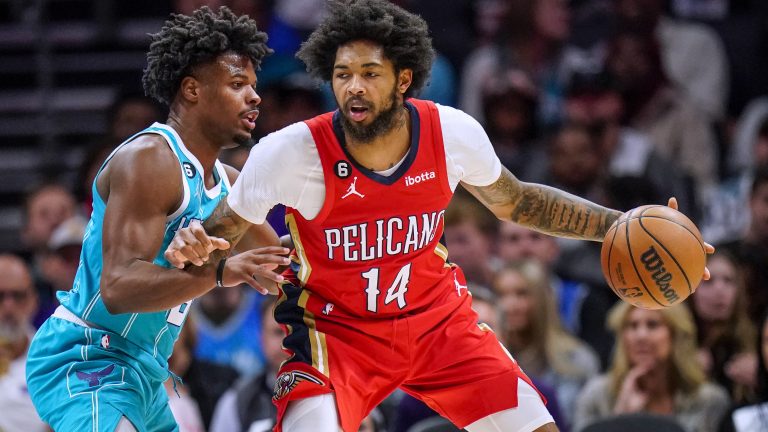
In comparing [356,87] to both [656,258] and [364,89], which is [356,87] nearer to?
[364,89]

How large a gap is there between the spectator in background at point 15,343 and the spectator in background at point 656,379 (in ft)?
10.4


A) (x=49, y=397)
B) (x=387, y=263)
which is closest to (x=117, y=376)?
(x=49, y=397)

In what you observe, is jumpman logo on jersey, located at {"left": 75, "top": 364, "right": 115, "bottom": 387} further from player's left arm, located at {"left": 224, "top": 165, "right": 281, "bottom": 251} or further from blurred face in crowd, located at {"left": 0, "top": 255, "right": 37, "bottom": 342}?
blurred face in crowd, located at {"left": 0, "top": 255, "right": 37, "bottom": 342}

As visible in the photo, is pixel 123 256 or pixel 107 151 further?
pixel 107 151

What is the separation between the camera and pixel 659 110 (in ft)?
30.8

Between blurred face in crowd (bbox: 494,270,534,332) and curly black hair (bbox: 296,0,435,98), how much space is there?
9.68 feet

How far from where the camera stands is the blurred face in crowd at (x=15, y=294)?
773 centimetres

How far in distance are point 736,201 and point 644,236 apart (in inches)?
168

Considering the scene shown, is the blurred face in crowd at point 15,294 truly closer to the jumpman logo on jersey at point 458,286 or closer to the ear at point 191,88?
the ear at point 191,88

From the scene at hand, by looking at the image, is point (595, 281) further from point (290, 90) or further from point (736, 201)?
point (290, 90)

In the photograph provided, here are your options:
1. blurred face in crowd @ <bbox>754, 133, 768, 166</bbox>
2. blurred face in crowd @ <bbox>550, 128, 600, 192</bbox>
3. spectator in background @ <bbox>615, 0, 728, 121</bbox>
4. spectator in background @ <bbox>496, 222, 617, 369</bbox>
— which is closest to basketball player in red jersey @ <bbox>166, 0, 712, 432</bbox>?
spectator in background @ <bbox>496, 222, 617, 369</bbox>

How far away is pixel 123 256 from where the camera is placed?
4480mm

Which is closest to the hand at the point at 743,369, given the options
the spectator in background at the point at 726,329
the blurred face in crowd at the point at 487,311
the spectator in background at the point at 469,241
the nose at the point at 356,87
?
the spectator in background at the point at 726,329

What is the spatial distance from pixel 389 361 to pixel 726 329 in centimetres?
331
